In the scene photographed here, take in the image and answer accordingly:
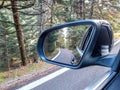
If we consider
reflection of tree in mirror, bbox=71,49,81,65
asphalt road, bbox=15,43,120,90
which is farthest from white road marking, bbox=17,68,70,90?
reflection of tree in mirror, bbox=71,49,81,65

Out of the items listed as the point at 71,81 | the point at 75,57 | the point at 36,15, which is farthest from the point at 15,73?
the point at 36,15

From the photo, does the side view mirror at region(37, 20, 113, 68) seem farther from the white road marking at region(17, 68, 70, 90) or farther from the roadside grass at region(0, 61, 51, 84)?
the roadside grass at region(0, 61, 51, 84)

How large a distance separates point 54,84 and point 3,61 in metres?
21.2

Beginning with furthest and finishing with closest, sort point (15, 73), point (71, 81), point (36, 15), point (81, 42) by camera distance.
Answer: point (36, 15) < point (15, 73) < point (71, 81) < point (81, 42)

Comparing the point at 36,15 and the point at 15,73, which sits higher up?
the point at 36,15

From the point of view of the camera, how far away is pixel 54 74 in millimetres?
6848

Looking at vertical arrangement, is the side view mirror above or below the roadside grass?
above

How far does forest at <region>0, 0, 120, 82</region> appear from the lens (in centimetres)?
1042

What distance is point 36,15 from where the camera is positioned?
58.3 feet

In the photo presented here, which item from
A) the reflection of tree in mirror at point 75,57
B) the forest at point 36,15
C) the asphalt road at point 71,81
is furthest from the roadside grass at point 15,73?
the reflection of tree in mirror at point 75,57

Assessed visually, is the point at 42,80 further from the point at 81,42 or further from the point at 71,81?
the point at 81,42

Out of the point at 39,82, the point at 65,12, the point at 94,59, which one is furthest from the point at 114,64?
the point at 65,12

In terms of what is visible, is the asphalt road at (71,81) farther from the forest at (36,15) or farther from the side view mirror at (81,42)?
the side view mirror at (81,42)

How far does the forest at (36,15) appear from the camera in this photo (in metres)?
10.4
